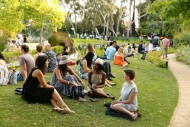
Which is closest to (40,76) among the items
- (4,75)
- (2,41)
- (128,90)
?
(128,90)

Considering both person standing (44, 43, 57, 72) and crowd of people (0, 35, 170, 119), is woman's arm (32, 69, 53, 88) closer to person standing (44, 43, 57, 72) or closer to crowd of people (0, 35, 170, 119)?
crowd of people (0, 35, 170, 119)

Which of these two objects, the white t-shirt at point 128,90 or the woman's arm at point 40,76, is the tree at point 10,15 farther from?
the white t-shirt at point 128,90

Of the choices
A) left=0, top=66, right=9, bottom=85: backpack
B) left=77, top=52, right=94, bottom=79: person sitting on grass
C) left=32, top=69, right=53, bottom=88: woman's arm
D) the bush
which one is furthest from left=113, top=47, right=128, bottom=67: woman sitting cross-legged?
left=32, top=69, right=53, bottom=88: woman's arm

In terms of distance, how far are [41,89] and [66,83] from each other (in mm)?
1149

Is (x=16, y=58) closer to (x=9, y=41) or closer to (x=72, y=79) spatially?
(x=9, y=41)

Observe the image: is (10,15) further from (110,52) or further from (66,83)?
(66,83)

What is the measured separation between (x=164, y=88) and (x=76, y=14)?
5200cm

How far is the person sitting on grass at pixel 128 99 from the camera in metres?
7.10

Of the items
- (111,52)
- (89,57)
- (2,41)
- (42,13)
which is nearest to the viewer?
(89,57)

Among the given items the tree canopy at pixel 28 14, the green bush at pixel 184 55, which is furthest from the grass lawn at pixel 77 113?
the tree canopy at pixel 28 14

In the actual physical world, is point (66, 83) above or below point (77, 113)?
above

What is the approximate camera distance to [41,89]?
670 centimetres

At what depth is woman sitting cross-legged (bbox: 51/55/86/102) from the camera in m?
7.74

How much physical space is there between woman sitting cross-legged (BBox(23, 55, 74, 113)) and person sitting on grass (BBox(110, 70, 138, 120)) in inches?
46.5
